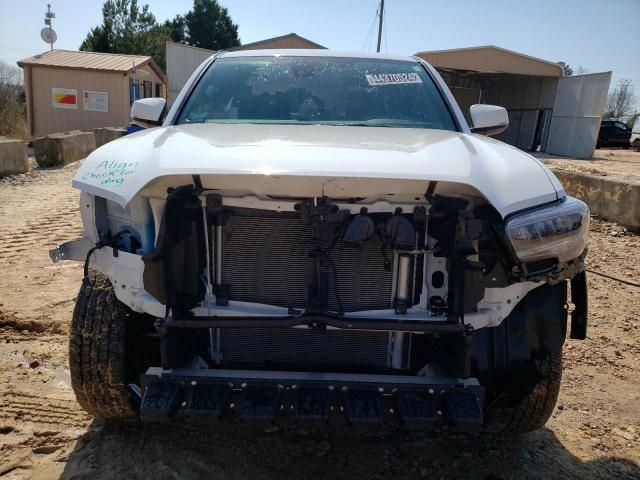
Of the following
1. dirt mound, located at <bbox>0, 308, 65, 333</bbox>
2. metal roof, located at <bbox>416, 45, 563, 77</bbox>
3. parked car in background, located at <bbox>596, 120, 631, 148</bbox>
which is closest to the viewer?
dirt mound, located at <bbox>0, 308, 65, 333</bbox>

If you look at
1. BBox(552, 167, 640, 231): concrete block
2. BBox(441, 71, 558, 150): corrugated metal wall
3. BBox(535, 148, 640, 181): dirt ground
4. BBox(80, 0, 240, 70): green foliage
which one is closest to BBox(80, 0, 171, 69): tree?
BBox(80, 0, 240, 70): green foliage

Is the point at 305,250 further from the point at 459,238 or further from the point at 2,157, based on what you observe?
the point at 2,157

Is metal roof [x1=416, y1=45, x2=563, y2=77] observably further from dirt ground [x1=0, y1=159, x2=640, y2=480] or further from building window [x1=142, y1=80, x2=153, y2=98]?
dirt ground [x1=0, y1=159, x2=640, y2=480]

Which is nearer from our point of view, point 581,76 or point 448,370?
point 448,370

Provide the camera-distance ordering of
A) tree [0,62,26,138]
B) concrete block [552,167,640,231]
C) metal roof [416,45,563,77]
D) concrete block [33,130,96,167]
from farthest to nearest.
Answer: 1. metal roof [416,45,563,77]
2. tree [0,62,26,138]
3. concrete block [33,130,96,167]
4. concrete block [552,167,640,231]

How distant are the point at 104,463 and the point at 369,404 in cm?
129

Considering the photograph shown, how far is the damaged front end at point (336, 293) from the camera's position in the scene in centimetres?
197

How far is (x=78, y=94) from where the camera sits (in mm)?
20969

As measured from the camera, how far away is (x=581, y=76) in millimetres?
22375

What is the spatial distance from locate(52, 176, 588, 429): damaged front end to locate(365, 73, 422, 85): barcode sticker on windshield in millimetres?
1487

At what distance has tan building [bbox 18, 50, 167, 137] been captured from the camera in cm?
2073

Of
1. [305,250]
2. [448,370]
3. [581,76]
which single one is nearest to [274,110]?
[305,250]

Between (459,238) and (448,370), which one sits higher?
(459,238)

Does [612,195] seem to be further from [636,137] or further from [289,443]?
[636,137]
